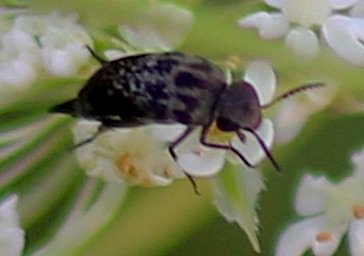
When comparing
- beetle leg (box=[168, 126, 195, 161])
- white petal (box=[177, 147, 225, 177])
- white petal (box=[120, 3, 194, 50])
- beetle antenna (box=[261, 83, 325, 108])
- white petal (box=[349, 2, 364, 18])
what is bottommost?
white petal (box=[177, 147, 225, 177])

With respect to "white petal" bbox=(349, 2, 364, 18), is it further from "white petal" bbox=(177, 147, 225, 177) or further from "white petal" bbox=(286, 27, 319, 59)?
"white petal" bbox=(177, 147, 225, 177)

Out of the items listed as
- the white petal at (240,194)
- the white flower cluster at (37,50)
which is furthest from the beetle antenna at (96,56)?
the white petal at (240,194)

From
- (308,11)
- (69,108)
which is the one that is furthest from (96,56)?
(308,11)

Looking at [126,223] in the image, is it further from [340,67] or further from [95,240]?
[340,67]

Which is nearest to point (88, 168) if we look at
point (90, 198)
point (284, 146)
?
point (90, 198)

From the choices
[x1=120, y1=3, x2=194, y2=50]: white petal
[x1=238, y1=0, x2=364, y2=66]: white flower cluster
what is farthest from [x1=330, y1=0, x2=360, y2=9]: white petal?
[x1=120, y1=3, x2=194, y2=50]: white petal

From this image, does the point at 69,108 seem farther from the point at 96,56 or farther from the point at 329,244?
the point at 329,244
